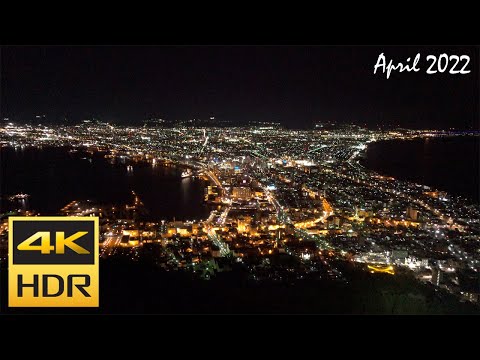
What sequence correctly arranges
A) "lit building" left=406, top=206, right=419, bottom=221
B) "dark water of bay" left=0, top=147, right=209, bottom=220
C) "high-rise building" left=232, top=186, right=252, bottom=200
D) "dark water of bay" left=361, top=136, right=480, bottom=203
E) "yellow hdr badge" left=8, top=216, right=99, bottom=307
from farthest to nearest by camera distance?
"dark water of bay" left=361, top=136, right=480, bottom=203
"high-rise building" left=232, top=186, right=252, bottom=200
"dark water of bay" left=0, top=147, right=209, bottom=220
"lit building" left=406, top=206, right=419, bottom=221
"yellow hdr badge" left=8, top=216, right=99, bottom=307

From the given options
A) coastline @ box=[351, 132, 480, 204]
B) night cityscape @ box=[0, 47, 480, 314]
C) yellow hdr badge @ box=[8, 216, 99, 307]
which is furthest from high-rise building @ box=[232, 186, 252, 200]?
yellow hdr badge @ box=[8, 216, 99, 307]

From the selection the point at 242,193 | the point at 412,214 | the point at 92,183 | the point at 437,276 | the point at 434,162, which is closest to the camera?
the point at 437,276

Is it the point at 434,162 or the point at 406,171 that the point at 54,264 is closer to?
the point at 406,171

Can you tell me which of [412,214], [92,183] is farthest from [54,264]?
[92,183]

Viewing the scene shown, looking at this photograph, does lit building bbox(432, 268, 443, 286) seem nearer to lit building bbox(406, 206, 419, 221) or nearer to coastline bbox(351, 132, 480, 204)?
lit building bbox(406, 206, 419, 221)

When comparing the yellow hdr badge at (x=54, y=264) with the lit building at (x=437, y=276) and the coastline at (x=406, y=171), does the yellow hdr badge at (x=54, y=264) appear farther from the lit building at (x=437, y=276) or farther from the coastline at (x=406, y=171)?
the coastline at (x=406, y=171)

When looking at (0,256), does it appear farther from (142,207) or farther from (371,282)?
(371,282)

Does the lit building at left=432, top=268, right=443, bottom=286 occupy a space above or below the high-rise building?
below
